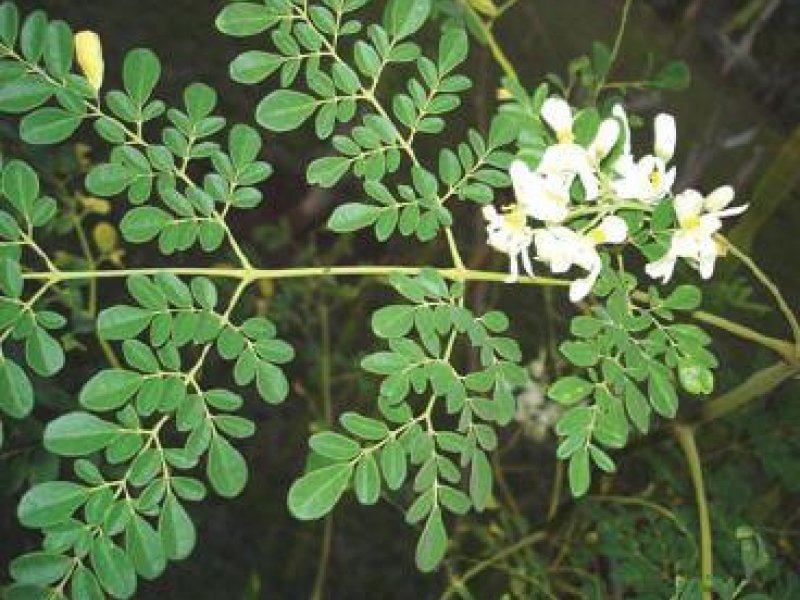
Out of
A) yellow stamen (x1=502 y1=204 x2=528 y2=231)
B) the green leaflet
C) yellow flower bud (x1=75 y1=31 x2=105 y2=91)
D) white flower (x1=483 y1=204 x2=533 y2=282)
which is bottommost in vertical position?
the green leaflet

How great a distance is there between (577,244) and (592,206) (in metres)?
0.05

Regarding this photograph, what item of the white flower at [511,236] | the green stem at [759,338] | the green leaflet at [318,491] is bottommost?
the green leaflet at [318,491]

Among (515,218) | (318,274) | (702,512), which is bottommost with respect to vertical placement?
(702,512)

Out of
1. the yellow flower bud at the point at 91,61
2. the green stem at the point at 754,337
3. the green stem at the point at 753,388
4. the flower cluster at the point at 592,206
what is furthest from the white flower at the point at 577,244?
the yellow flower bud at the point at 91,61

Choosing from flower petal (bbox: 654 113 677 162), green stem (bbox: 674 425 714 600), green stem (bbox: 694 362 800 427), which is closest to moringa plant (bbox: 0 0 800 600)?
flower petal (bbox: 654 113 677 162)

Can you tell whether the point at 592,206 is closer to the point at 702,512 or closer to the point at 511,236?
the point at 511,236

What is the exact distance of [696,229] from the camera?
0.73m

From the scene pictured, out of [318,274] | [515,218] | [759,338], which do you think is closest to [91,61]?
[318,274]

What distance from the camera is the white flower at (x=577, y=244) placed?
0.71 metres

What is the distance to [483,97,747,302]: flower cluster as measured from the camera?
0.71 m

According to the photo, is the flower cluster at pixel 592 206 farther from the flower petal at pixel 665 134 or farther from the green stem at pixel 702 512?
the green stem at pixel 702 512

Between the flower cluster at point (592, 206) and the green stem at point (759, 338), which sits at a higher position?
the flower cluster at point (592, 206)

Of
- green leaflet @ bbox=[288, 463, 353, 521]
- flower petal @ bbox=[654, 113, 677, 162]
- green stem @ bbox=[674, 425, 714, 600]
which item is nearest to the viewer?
green leaflet @ bbox=[288, 463, 353, 521]

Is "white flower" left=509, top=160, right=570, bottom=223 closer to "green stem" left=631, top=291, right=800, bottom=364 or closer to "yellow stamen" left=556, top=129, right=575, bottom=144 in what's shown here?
"yellow stamen" left=556, top=129, right=575, bottom=144
